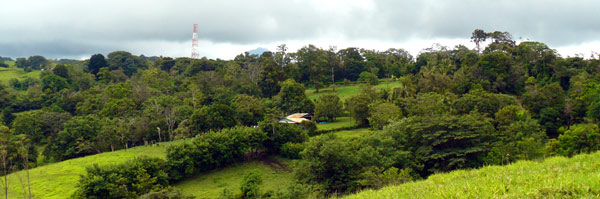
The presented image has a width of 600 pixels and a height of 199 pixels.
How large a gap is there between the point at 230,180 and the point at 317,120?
2003cm

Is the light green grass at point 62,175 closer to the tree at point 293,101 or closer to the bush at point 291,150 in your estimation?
the bush at point 291,150

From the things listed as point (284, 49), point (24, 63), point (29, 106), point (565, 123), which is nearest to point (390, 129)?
point (565, 123)

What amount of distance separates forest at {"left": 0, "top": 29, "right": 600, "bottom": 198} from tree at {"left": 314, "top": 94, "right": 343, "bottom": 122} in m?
0.14

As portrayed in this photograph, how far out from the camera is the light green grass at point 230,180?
24.6 m

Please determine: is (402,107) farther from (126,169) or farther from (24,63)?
(24,63)

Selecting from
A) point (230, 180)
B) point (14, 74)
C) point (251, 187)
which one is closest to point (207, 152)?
point (230, 180)

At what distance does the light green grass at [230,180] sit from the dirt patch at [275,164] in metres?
0.31

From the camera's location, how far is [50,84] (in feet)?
183

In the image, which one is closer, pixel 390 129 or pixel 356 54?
pixel 390 129

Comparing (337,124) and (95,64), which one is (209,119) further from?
(95,64)

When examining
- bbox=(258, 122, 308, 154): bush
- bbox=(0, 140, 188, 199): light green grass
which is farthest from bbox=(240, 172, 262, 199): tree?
bbox=(0, 140, 188, 199): light green grass

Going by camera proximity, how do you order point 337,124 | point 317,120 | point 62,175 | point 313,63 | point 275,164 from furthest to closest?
point 313,63 → point 317,120 → point 337,124 → point 275,164 → point 62,175

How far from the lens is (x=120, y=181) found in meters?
22.1

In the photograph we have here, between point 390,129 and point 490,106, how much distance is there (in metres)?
12.9
